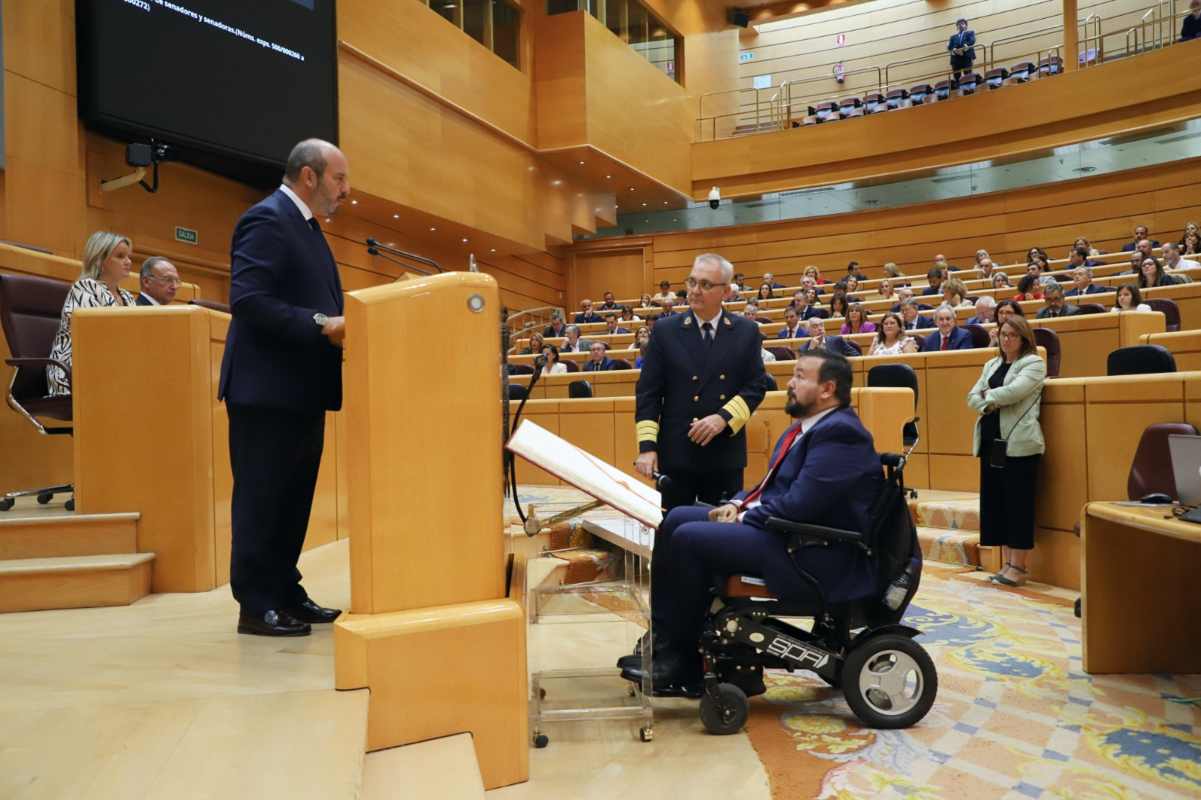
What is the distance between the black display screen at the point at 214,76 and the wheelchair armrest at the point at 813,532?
6088 mm

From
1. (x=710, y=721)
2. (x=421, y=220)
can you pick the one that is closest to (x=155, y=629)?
(x=710, y=721)

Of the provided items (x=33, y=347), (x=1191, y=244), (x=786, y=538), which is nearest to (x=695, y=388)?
(x=786, y=538)

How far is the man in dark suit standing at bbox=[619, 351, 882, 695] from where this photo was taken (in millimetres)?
2170

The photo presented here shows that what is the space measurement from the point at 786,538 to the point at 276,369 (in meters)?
1.25

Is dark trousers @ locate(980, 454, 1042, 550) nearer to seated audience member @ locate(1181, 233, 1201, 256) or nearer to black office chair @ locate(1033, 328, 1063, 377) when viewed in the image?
black office chair @ locate(1033, 328, 1063, 377)

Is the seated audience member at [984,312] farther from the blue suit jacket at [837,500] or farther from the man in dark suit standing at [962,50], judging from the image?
the man in dark suit standing at [962,50]

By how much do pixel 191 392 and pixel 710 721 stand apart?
5.41 ft

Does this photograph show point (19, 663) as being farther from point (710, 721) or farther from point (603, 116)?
point (603, 116)

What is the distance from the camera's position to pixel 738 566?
2189mm

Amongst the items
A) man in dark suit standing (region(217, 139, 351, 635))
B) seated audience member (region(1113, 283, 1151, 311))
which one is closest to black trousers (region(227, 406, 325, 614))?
man in dark suit standing (region(217, 139, 351, 635))

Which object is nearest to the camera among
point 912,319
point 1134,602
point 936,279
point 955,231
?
point 1134,602

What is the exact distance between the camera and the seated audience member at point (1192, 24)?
11125 mm

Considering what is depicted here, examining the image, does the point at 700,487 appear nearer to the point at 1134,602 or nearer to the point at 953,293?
the point at 1134,602

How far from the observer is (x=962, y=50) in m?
13.5
